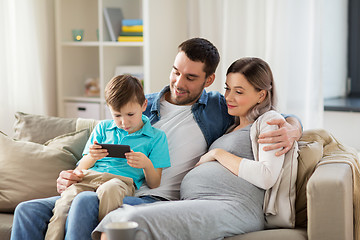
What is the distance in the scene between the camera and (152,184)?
2.15 metres

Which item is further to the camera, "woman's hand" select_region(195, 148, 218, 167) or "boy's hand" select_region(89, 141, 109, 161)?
"woman's hand" select_region(195, 148, 218, 167)

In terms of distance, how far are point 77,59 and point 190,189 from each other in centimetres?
231

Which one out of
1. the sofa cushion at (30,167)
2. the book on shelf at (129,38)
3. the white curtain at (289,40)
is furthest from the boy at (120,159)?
the book on shelf at (129,38)

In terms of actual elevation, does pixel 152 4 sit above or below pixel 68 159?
above

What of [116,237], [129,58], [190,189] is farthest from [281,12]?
[116,237]

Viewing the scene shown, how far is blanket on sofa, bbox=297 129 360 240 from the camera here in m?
2.01

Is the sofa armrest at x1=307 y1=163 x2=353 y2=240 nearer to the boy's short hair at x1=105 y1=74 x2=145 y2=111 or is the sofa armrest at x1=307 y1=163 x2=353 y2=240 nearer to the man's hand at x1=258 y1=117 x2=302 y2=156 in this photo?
the man's hand at x1=258 y1=117 x2=302 y2=156

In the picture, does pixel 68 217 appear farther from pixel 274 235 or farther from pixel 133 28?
pixel 133 28

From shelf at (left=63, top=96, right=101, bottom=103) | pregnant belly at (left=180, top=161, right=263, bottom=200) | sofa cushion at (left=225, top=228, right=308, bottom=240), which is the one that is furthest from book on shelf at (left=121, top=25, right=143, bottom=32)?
sofa cushion at (left=225, top=228, right=308, bottom=240)

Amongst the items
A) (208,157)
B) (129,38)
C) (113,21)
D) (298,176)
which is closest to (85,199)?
(208,157)

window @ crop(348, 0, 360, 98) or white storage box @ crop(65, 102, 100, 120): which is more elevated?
window @ crop(348, 0, 360, 98)

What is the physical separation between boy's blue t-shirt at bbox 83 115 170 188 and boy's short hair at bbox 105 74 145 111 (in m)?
0.14

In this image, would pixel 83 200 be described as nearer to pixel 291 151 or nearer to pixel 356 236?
pixel 291 151

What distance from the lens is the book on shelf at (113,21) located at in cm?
380
